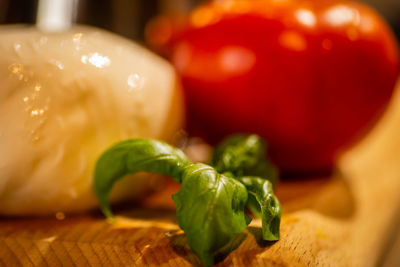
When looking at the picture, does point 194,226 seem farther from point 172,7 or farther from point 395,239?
point 172,7

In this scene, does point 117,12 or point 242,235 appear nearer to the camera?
point 242,235

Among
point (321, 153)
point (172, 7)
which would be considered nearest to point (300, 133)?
point (321, 153)

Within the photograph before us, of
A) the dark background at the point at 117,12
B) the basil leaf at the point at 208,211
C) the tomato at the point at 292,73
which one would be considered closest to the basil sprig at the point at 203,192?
the basil leaf at the point at 208,211

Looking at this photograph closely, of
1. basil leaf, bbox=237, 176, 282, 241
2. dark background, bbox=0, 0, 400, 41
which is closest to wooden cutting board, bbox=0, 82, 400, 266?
basil leaf, bbox=237, 176, 282, 241

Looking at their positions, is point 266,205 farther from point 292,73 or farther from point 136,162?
point 292,73

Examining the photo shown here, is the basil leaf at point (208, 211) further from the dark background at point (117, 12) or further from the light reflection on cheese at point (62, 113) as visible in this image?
the dark background at point (117, 12)

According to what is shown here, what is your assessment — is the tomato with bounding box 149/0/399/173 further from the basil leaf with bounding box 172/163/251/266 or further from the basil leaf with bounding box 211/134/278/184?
the basil leaf with bounding box 172/163/251/266

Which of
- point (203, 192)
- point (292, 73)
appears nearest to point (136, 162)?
point (203, 192)
